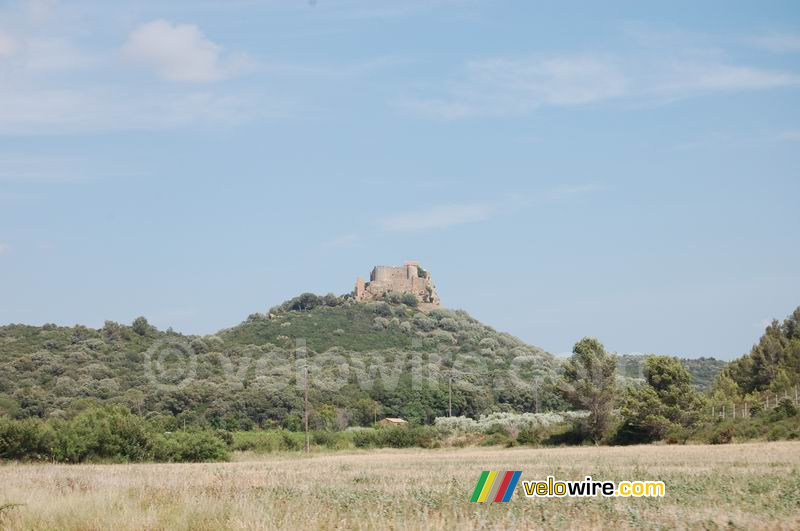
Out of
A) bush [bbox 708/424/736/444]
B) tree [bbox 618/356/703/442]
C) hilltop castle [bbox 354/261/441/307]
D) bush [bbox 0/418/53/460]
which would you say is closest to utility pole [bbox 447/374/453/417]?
tree [bbox 618/356/703/442]

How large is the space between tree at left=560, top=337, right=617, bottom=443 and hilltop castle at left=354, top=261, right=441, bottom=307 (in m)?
87.4

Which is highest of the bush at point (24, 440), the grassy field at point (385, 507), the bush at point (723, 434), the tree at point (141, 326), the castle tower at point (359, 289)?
the castle tower at point (359, 289)

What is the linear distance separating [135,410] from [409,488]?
54.9 metres

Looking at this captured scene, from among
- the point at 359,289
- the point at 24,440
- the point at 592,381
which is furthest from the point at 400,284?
the point at 24,440

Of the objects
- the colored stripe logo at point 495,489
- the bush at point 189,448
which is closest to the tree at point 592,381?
the bush at point 189,448

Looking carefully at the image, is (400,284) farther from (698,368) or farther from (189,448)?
(189,448)

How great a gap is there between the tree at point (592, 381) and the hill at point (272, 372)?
23.0 m

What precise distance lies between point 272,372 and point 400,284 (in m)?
85.3

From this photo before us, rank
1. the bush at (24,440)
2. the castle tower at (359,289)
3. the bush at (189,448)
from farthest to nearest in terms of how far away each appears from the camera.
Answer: the castle tower at (359,289), the bush at (189,448), the bush at (24,440)

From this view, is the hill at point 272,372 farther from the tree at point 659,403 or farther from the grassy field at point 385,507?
the grassy field at point 385,507

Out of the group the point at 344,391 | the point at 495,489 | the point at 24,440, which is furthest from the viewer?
the point at 344,391

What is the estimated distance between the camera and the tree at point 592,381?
208 ft

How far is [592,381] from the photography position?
217 ft

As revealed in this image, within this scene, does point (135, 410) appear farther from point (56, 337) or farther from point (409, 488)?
point (409, 488)
